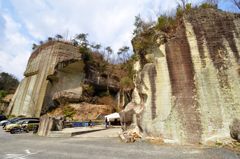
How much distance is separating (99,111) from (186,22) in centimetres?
2185

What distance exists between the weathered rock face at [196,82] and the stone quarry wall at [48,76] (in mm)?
22467

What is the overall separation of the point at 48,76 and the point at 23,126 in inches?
435

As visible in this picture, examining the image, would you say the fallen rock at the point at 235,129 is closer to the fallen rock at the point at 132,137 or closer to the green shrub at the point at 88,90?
the fallen rock at the point at 132,137

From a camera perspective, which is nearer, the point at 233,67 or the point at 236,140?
the point at 236,140

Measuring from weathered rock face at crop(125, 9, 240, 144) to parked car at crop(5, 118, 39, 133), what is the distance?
14829mm

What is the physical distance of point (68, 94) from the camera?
107 ft

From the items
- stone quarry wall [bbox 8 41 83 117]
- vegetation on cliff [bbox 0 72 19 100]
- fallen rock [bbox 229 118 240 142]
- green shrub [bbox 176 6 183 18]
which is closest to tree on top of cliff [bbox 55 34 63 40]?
stone quarry wall [bbox 8 41 83 117]

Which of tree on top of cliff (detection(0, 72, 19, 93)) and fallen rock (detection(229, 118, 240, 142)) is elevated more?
tree on top of cliff (detection(0, 72, 19, 93))

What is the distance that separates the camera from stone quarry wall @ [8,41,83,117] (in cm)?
3167

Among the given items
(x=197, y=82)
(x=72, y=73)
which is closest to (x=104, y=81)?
(x=72, y=73)

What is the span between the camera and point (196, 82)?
11.0 m

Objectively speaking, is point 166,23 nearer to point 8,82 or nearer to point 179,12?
point 179,12

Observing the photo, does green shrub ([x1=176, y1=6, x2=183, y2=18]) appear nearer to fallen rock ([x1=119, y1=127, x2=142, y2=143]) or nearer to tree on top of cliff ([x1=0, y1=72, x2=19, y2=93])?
fallen rock ([x1=119, y1=127, x2=142, y2=143])

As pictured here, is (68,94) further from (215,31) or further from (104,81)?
(215,31)
